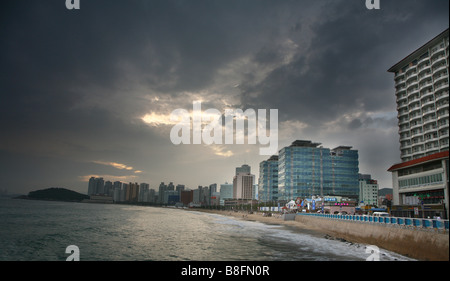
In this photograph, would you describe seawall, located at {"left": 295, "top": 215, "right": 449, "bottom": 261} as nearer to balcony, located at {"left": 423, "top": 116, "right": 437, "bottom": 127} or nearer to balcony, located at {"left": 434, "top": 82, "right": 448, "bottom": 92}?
balcony, located at {"left": 423, "top": 116, "right": 437, "bottom": 127}

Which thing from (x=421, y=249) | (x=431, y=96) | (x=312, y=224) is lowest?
(x=312, y=224)

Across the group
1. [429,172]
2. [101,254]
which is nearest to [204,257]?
[101,254]

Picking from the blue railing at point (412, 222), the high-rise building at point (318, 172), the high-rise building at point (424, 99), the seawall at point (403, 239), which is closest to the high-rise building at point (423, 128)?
the high-rise building at point (424, 99)

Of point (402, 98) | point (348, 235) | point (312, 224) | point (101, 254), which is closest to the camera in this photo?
point (101, 254)

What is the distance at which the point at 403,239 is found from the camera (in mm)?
29750

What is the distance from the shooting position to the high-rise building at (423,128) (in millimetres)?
67562

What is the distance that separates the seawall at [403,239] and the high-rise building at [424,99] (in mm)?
55032

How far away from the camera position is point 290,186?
608ft

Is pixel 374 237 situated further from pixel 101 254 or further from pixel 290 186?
pixel 290 186

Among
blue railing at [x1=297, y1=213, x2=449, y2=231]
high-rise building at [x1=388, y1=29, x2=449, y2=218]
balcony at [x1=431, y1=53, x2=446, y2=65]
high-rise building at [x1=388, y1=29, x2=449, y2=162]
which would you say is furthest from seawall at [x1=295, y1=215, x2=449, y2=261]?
balcony at [x1=431, y1=53, x2=446, y2=65]

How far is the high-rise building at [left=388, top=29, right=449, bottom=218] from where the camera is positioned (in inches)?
2660

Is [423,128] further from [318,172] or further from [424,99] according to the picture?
[318,172]

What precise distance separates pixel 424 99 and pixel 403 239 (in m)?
78.9
